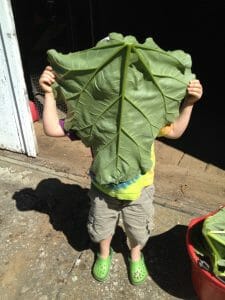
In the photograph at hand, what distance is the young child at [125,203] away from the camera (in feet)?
6.90

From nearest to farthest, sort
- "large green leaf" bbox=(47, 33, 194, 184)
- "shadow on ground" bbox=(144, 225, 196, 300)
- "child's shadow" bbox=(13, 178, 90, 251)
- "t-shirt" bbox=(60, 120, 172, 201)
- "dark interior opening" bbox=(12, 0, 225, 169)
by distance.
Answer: "large green leaf" bbox=(47, 33, 194, 184) < "t-shirt" bbox=(60, 120, 172, 201) < "shadow on ground" bbox=(144, 225, 196, 300) < "child's shadow" bbox=(13, 178, 90, 251) < "dark interior opening" bbox=(12, 0, 225, 169)

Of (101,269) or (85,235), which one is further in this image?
(85,235)

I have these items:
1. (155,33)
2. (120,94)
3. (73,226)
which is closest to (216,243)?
A: (120,94)

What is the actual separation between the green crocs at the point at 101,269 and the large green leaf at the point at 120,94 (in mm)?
897

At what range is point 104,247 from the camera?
2645 mm

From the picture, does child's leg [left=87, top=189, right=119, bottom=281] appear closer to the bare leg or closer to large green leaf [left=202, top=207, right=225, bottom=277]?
the bare leg

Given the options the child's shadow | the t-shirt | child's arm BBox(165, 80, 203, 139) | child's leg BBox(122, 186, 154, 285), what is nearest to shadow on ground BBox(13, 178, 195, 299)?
the child's shadow

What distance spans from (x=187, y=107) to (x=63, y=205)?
152cm

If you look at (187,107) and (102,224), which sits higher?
(187,107)

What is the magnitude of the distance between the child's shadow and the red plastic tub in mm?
855

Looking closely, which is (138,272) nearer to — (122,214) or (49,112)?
(122,214)

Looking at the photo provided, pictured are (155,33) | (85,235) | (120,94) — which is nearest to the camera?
(120,94)

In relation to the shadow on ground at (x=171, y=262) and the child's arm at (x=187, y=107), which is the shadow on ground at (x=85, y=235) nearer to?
the shadow on ground at (x=171, y=262)

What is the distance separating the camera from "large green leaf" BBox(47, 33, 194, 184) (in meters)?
1.64
